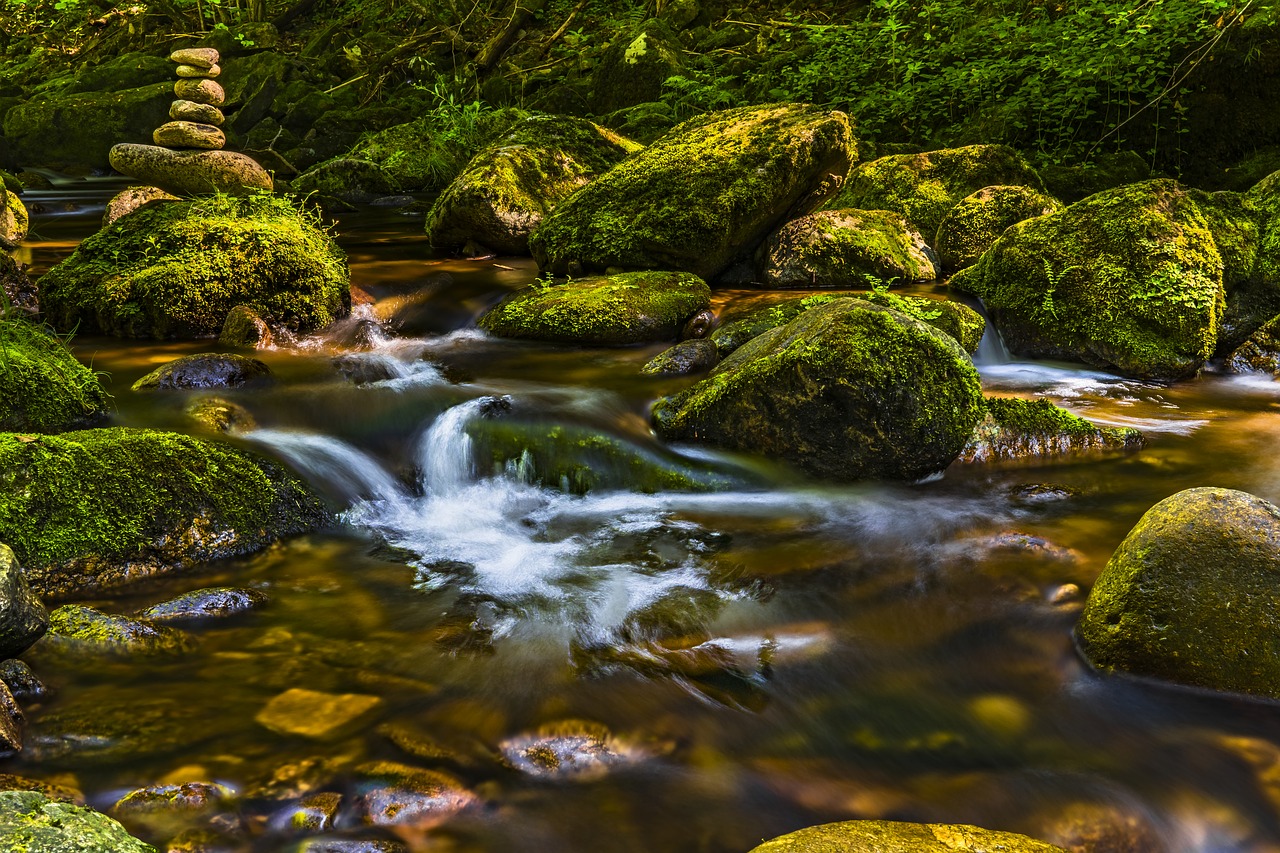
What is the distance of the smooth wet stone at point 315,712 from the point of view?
3057 millimetres

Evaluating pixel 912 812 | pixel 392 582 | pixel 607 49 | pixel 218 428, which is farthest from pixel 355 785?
pixel 607 49

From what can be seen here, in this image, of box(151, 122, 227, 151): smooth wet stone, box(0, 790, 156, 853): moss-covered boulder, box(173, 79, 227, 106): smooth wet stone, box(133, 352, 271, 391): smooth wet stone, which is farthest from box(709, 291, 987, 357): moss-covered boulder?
box(173, 79, 227, 106): smooth wet stone

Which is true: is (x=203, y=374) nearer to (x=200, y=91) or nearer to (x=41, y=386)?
(x=41, y=386)

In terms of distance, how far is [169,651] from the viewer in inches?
135

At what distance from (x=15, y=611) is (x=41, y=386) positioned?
2.39m

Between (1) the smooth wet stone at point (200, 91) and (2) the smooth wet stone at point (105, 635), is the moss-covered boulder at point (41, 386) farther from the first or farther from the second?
(1) the smooth wet stone at point (200, 91)

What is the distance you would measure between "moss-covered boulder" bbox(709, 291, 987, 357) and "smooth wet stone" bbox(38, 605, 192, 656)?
14.5 feet

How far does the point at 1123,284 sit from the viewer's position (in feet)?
22.4

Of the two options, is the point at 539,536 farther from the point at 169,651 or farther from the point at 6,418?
the point at 6,418

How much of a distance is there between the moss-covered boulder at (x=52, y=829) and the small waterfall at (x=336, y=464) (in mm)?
3020

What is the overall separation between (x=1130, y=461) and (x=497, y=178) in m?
7.07

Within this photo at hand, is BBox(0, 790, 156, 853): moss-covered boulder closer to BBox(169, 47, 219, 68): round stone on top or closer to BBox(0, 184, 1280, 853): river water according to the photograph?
BBox(0, 184, 1280, 853): river water

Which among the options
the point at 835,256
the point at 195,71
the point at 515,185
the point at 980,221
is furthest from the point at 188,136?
the point at 980,221

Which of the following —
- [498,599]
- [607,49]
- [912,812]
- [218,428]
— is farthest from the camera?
[607,49]
